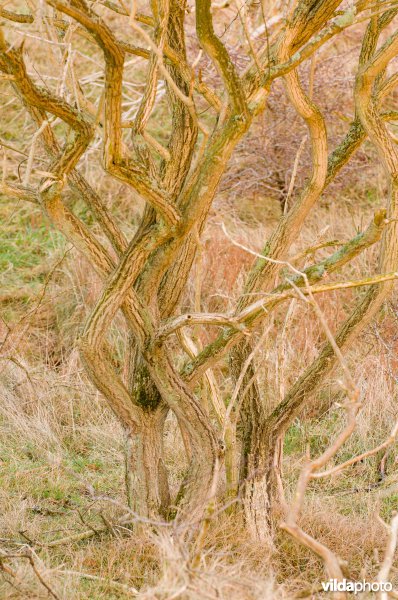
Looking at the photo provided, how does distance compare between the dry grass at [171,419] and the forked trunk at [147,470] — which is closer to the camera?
the dry grass at [171,419]

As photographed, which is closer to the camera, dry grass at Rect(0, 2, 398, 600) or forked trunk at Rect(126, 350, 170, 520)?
dry grass at Rect(0, 2, 398, 600)

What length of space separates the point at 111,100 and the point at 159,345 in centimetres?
79

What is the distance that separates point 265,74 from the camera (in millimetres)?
2211

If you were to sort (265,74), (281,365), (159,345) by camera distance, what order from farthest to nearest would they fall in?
1. (281,365)
2. (159,345)
3. (265,74)

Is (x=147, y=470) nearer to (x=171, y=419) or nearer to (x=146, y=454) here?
(x=146, y=454)

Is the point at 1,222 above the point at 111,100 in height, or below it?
above

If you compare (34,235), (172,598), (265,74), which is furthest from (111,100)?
(34,235)

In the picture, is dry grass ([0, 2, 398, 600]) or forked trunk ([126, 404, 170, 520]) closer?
dry grass ([0, 2, 398, 600])

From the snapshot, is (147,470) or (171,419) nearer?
(147,470)

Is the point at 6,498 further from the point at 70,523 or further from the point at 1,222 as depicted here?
the point at 1,222

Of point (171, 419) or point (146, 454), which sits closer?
point (146, 454)

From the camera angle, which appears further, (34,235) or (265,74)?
(34,235)

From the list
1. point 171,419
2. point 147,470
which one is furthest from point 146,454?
point 171,419

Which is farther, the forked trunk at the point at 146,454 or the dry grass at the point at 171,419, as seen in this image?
the forked trunk at the point at 146,454
